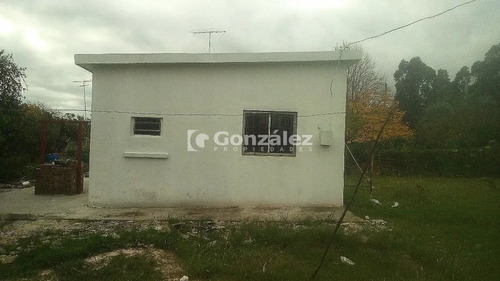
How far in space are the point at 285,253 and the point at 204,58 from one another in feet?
15.0

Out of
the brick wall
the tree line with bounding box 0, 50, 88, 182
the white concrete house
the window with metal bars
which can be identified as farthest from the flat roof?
the tree line with bounding box 0, 50, 88, 182

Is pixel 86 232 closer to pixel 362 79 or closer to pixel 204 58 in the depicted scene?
pixel 204 58

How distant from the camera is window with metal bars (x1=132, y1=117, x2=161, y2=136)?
7.83m

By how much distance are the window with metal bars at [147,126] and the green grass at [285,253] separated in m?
2.62

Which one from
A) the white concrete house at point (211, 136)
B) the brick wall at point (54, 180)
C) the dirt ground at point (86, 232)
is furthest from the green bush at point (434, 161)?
the dirt ground at point (86, 232)

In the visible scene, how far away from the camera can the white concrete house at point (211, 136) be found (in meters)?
7.71

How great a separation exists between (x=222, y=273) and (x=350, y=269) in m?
1.66

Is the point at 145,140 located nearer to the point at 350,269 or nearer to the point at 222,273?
the point at 222,273

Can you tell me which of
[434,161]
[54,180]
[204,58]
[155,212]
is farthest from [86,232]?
[434,161]

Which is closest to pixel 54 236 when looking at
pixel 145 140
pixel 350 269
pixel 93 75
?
pixel 145 140

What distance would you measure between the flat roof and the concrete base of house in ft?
10.7

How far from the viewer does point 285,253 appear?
4.94m

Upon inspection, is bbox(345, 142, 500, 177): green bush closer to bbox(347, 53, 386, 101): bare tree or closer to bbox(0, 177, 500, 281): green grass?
bbox(347, 53, 386, 101): bare tree

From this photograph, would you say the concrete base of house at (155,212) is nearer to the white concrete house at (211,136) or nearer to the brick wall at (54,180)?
the white concrete house at (211,136)
